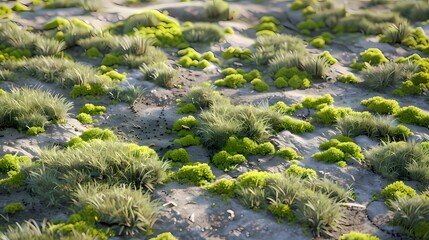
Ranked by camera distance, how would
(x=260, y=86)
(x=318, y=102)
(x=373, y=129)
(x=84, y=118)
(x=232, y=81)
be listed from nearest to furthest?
(x=373, y=129) → (x=84, y=118) → (x=318, y=102) → (x=260, y=86) → (x=232, y=81)

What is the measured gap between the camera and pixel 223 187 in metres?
7.99

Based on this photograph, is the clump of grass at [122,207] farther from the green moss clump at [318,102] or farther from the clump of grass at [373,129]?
the green moss clump at [318,102]

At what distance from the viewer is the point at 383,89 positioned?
42.0ft

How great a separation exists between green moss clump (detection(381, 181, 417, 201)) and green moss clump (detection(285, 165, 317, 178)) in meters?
1.32

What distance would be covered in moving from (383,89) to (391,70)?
729mm

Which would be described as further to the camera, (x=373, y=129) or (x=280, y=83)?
(x=280, y=83)

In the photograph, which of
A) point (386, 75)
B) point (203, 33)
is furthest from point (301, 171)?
point (203, 33)

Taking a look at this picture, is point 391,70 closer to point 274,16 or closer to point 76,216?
point 274,16

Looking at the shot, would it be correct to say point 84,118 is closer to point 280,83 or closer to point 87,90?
point 87,90

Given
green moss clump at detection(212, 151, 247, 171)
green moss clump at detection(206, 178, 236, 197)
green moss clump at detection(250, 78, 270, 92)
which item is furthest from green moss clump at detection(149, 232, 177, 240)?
green moss clump at detection(250, 78, 270, 92)

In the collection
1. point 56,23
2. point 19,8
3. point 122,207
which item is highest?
point 122,207

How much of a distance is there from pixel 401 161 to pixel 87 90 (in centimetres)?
806

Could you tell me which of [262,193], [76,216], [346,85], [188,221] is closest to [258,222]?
[262,193]

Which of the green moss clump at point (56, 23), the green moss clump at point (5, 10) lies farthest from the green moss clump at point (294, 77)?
the green moss clump at point (5, 10)
